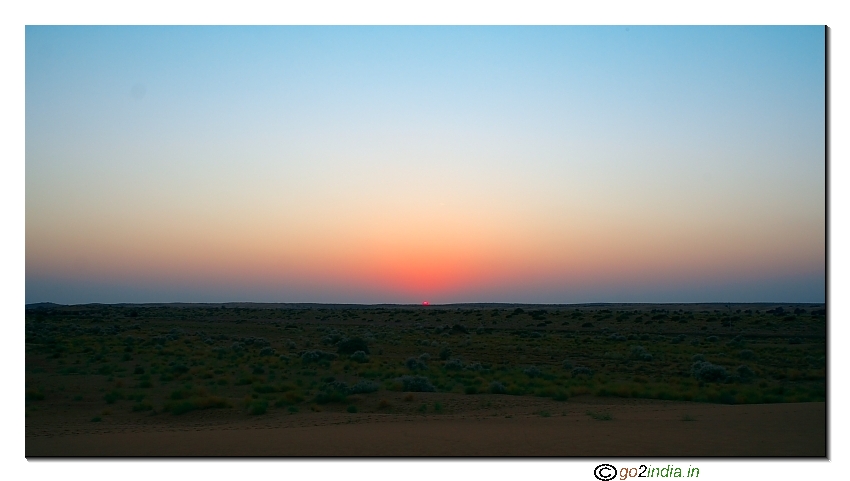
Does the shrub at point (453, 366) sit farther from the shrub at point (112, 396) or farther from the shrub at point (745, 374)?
the shrub at point (112, 396)

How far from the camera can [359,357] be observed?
3641 cm

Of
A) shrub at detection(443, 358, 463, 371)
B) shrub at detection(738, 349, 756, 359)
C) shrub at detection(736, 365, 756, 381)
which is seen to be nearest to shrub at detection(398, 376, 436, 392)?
shrub at detection(443, 358, 463, 371)

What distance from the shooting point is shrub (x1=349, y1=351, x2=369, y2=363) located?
118 feet

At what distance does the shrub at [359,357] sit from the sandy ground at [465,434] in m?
15.5

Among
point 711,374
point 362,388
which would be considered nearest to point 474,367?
point 362,388

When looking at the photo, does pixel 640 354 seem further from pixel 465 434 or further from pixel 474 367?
pixel 465 434

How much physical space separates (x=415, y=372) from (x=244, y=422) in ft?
40.7

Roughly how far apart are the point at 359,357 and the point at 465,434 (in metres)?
21.7

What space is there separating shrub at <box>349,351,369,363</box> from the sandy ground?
15.5m

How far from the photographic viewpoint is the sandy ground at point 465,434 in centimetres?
1353

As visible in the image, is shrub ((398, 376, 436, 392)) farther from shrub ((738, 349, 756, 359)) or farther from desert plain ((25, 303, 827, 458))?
shrub ((738, 349, 756, 359))

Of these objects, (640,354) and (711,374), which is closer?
(711,374)
